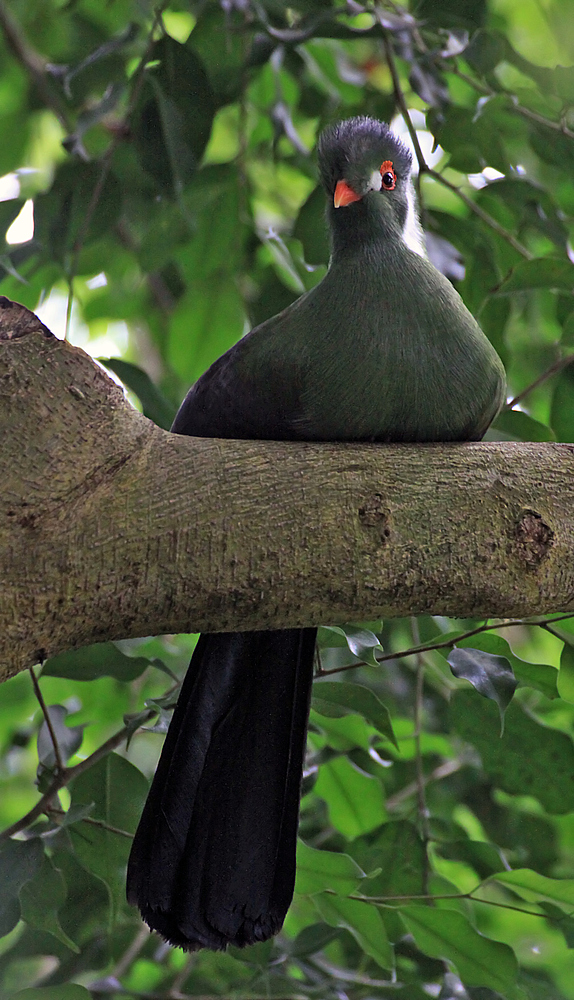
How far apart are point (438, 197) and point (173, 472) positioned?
287cm

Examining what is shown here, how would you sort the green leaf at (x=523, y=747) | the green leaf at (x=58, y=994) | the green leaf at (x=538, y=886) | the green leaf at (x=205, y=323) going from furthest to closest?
the green leaf at (x=205, y=323) → the green leaf at (x=523, y=747) → the green leaf at (x=538, y=886) → the green leaf at (x=58, y=994)

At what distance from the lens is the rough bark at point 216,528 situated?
1.20 meters

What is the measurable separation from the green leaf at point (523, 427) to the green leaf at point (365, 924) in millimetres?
908

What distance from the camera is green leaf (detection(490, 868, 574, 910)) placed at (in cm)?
159

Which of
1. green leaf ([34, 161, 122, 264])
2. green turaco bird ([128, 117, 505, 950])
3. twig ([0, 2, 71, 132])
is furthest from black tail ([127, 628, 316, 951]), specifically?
twig ([0, 2, 71, 132])

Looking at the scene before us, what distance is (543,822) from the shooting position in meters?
2.27

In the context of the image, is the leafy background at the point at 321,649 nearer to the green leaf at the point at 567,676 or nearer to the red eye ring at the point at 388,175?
the green leaf at the point at 567,676

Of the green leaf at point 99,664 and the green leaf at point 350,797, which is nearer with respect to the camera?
the green leaf at point 99,664

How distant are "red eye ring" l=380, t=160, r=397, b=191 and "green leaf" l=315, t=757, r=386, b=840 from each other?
1.12 m

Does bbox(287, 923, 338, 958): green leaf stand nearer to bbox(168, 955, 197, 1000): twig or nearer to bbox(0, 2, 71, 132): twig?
bbox(168, 955, 197, 1000): twig

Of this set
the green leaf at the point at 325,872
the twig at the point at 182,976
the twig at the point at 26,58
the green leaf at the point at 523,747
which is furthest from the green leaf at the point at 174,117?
the twig at the point at 182,976

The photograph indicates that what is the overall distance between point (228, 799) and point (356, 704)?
0.89ft

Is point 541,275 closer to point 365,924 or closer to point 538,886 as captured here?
point 538,886

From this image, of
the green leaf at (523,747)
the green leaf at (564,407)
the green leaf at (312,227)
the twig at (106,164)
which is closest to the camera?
the green leaf at (523,747)
